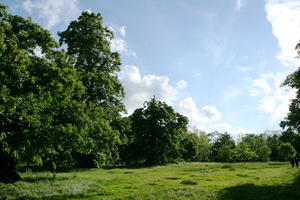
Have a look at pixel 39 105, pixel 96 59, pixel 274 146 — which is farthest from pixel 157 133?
pixel 274 146

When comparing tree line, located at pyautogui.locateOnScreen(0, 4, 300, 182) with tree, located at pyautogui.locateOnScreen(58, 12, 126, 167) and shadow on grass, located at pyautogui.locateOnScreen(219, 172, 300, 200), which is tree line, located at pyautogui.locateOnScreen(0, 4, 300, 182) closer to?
tree, located at pyautogui.locateOnScreen(58, 12, 126, 167)

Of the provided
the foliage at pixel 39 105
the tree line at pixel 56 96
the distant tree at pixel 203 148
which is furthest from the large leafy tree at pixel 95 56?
the distant tree at pixel 203 148

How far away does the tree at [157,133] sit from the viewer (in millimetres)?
59625

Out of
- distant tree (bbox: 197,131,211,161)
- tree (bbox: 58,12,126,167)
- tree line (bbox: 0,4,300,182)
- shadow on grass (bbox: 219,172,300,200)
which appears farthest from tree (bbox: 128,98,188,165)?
distant tree (bbox: 197,131,211,161)

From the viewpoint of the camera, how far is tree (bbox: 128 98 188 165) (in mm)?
59625

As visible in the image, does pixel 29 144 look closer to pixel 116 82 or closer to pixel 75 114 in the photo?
pixel 75 114

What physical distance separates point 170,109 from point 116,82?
36577 millimetres

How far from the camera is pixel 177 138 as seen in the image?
61.3 m

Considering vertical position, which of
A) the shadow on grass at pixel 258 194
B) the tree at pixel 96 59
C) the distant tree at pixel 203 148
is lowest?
the shadow on grass at pixel 258 194

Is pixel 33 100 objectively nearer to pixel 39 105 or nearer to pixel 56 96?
pixel 39 105

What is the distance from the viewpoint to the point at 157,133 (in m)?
60.6

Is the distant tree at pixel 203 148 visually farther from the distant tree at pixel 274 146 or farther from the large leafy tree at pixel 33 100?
the large leafy tree at pixel 33 100

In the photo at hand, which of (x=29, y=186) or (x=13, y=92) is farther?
(x=29, y=186)

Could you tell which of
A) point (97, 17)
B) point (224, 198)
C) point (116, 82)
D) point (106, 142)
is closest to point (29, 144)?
point (106, 142)
